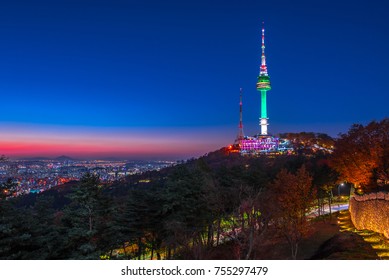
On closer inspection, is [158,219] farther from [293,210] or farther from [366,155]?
[366,155]

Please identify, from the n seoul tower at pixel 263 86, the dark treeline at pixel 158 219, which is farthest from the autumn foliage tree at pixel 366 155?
the n seoul tower at pixel 263 86

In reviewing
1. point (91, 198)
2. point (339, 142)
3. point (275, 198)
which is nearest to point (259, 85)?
point (339, 142)

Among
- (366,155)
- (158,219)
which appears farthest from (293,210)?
(366,155)

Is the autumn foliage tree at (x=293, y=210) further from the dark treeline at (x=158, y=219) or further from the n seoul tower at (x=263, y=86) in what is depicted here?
the n seoul tower at (x=263, y=86)

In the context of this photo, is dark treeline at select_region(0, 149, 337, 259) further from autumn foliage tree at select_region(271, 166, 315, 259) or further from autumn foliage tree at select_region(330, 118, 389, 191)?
autumn foliage tree at select_region(330, 118, 389, 191)

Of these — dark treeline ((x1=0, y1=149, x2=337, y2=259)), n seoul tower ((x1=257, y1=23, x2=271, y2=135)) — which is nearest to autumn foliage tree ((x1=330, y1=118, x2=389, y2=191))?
dark treeline ((x1=0, y1=149, x2=337, y2=259))
